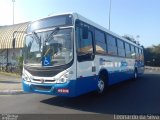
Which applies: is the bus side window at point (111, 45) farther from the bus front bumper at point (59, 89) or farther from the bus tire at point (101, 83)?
the bus front bumper at point (59, 89)

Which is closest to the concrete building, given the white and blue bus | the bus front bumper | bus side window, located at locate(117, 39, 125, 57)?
bus side window, located at locate(117, 39, 125, 57)

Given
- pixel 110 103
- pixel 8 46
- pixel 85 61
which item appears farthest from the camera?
pixel 8 46

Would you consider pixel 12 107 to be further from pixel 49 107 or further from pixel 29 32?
pixel 29 32

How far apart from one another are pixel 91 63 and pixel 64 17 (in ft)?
7.22

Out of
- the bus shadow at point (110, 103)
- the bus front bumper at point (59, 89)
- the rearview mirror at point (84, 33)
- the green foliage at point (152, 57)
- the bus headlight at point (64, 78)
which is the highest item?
the green foliage at point (152, 57)

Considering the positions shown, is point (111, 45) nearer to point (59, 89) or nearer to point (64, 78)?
point (64, 78)

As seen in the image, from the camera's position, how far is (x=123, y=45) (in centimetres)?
1703

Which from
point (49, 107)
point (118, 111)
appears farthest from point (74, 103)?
point (118, 111)

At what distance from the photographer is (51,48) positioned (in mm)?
9555

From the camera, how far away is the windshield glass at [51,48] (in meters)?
9.33

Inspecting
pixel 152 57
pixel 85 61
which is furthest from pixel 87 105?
pixel 152 57

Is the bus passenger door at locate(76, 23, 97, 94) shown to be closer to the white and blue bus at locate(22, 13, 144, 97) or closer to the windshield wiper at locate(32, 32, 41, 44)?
the white and blue bus at locate(22, 13, 144, 97)

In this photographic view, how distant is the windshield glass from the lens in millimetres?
9328

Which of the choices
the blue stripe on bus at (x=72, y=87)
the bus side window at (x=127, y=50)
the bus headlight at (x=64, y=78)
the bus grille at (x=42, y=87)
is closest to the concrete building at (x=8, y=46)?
the bus side window at (x=127, y=50)
